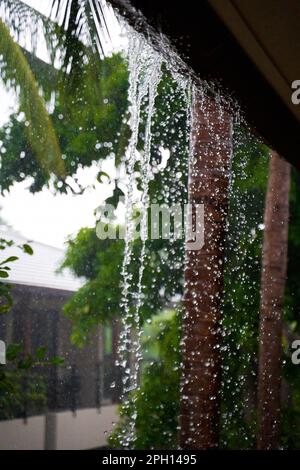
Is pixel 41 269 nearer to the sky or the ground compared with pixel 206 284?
nearer to the sky

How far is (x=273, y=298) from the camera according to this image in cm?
614

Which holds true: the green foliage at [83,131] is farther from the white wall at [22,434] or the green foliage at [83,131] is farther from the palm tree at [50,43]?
the white wall at [22,434]

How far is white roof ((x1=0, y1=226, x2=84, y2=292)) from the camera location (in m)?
6.76

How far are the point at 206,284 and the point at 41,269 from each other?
3.15m

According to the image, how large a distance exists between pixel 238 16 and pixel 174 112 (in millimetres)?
5929

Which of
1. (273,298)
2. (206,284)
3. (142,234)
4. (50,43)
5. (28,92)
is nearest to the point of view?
(206,284)

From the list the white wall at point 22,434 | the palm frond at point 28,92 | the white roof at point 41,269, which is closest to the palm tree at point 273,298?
the white roof at point 41,269

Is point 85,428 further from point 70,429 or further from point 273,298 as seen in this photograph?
point 273,298

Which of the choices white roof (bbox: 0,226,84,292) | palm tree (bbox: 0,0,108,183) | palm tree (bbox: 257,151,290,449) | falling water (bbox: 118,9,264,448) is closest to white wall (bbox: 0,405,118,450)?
falling water (bbox: 118,9,264,448)

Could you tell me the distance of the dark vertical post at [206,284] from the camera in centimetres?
428

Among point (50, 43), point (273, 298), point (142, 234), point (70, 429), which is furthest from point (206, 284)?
point (70, 429)

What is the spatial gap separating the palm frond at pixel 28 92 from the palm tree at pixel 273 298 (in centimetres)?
218

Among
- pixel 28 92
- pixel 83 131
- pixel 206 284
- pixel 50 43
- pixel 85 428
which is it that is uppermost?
pixel 50 43

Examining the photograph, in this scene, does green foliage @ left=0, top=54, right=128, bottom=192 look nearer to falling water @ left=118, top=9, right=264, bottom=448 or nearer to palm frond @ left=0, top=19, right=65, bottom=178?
falling water @ left=118, top=9, right=264, bottom=448
